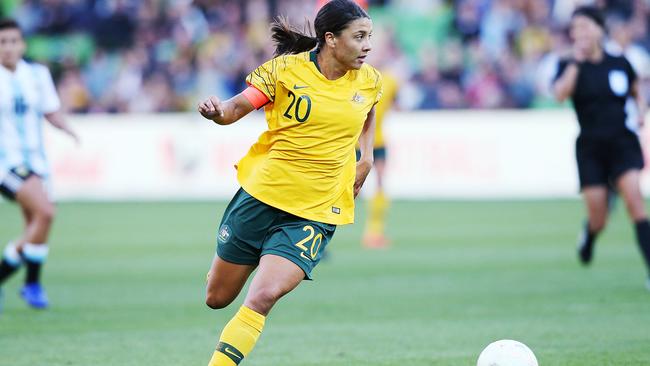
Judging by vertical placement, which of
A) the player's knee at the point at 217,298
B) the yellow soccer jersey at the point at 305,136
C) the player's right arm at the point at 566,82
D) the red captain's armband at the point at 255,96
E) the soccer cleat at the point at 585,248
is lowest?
the soccer cleat at the point at 585,248

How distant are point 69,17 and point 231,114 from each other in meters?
22.0

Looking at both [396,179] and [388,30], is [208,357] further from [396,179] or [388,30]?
[388,30]

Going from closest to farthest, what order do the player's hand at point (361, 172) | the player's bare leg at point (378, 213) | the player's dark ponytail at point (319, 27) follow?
the player's dark ponytail at point (319, 27), the player's hand at point (361, 172), the player's bare leg at point (378, 213)

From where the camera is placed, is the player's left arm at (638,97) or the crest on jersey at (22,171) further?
the player's left arm at (638,97)

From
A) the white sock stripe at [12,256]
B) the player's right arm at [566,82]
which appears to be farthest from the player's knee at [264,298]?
the player's right arm at [566,82]

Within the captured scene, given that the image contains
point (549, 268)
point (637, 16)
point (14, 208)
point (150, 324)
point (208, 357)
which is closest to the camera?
point (208, 357)

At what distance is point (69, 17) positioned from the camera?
2686 centimetres

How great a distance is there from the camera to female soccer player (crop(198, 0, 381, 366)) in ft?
20.1

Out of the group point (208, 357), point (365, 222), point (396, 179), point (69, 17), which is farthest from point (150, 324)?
point (69, 17)

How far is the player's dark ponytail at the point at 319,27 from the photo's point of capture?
6.19 metres

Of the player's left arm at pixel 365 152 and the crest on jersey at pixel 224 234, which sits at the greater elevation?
the player's left arm at pixel 365 152

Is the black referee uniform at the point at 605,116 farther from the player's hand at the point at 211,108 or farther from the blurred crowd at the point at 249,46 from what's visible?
the blurred crowd at the point at 249,46

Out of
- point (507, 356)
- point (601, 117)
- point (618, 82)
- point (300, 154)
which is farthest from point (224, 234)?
point (618, 82)

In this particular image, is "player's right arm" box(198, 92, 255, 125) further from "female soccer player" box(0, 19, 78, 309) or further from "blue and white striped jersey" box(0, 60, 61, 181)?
"blue and white striped jersey" box(0, 60, 61, 181)
